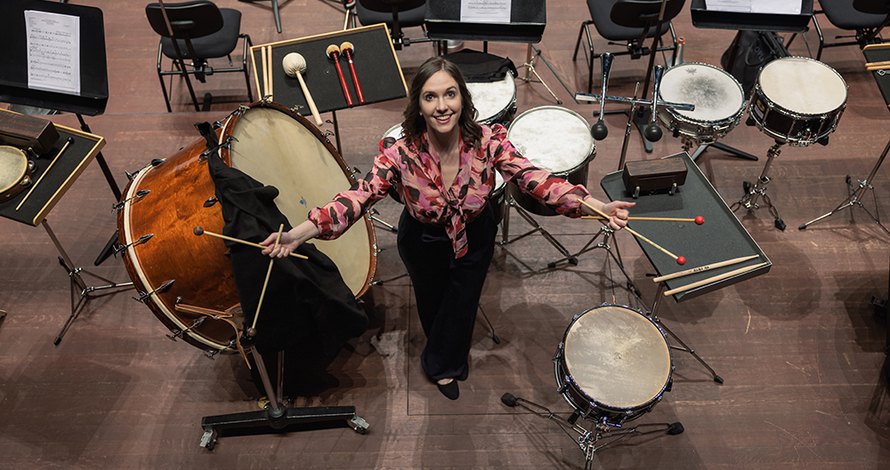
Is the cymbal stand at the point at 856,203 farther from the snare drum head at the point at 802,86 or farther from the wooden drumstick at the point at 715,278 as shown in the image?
the wooden drumstick at the point at 715,278

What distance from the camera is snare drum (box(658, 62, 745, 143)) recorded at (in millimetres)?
3705

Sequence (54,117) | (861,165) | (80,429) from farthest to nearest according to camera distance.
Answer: (54,117)
(861,165)
(80,429)

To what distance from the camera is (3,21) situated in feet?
11.8

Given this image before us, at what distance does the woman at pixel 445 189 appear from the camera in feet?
8.07

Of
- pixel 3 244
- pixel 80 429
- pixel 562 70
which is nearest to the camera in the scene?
pixel 80 429

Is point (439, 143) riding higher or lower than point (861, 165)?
higher

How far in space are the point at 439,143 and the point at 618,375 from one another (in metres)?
1.12

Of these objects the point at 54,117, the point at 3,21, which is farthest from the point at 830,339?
the point at 54,117

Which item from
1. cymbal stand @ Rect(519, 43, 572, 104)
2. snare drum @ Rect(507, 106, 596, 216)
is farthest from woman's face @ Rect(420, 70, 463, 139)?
cymbal stand @ Rect(519, 43, 572, 104)

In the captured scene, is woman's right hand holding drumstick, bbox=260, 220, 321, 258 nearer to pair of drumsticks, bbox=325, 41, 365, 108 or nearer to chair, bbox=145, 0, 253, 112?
pair of drumsticks, bbox=325, 41, 365, 108

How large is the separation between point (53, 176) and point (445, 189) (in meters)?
1.92

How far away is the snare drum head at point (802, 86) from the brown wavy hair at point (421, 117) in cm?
195

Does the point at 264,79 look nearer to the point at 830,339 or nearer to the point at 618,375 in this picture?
the point at 618,375

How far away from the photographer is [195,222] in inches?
104
